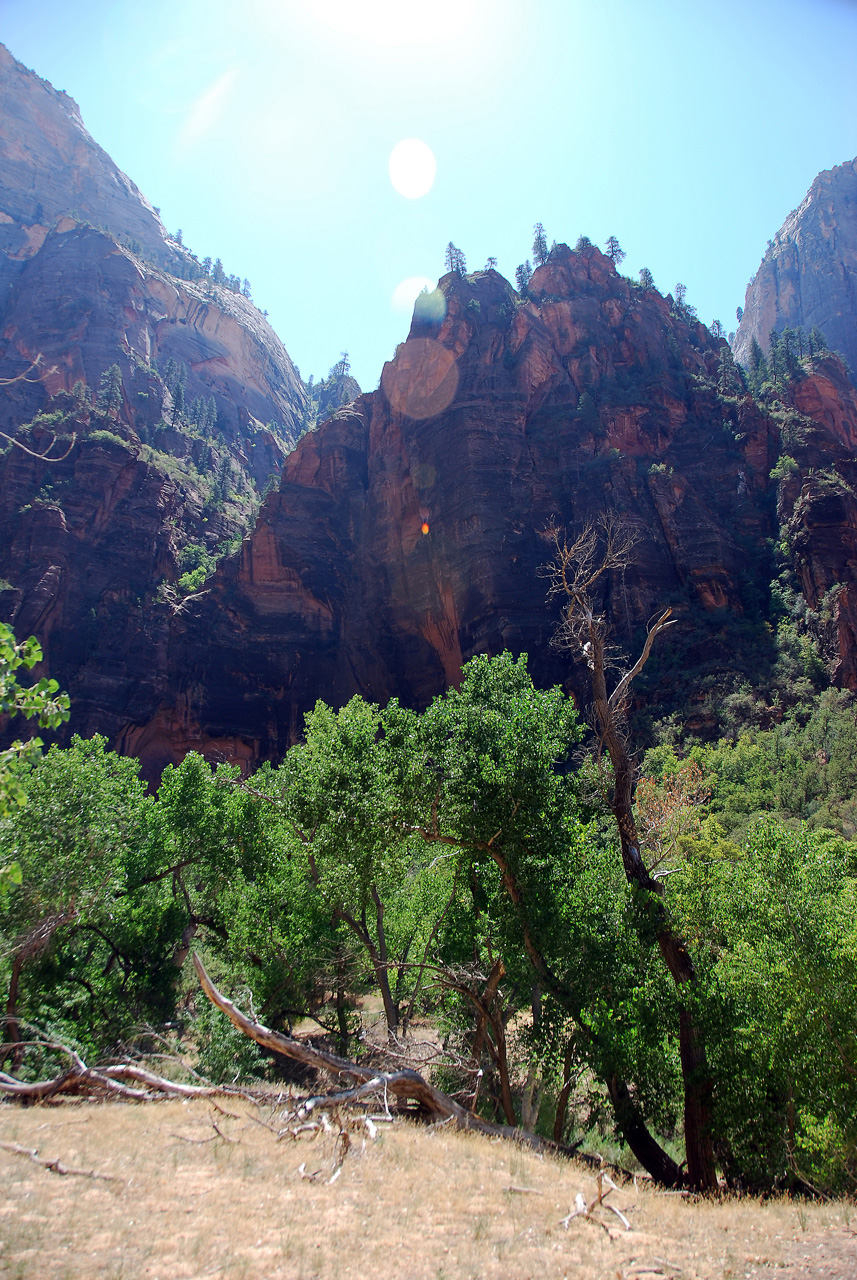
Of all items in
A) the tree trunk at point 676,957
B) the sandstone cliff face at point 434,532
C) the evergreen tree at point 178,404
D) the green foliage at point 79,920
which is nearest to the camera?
the tree trunk at point 676,957

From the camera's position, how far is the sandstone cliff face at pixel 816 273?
13412cm

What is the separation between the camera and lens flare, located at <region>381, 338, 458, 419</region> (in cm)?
6662

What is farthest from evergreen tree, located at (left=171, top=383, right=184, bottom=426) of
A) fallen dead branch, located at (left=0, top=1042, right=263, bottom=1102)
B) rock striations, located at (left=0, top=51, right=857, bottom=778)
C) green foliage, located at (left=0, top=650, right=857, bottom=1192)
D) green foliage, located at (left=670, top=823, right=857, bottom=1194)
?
green foliage, located at (left=670, top=823, right=857, bottom=1194)

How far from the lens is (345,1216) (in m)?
6.73

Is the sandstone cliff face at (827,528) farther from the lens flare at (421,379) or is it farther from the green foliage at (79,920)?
the green foliage at (79,920)

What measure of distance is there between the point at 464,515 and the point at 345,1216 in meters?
54.9

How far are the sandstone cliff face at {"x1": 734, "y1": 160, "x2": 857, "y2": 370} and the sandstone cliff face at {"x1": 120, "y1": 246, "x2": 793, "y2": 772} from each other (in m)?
88.6

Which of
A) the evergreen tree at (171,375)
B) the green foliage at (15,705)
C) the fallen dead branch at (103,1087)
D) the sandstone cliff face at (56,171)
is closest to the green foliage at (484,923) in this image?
the fallen dead branch at (103,1087)

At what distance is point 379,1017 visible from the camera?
60.5 ft

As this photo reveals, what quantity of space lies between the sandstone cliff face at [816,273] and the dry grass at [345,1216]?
15509cm

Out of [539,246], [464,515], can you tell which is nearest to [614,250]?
[539,246]

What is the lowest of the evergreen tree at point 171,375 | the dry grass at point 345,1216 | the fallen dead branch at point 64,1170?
the fallen dead branch at point 64,1170

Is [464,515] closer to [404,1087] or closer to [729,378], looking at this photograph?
[729,378]

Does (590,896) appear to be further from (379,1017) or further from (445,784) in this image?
(379,1017)
